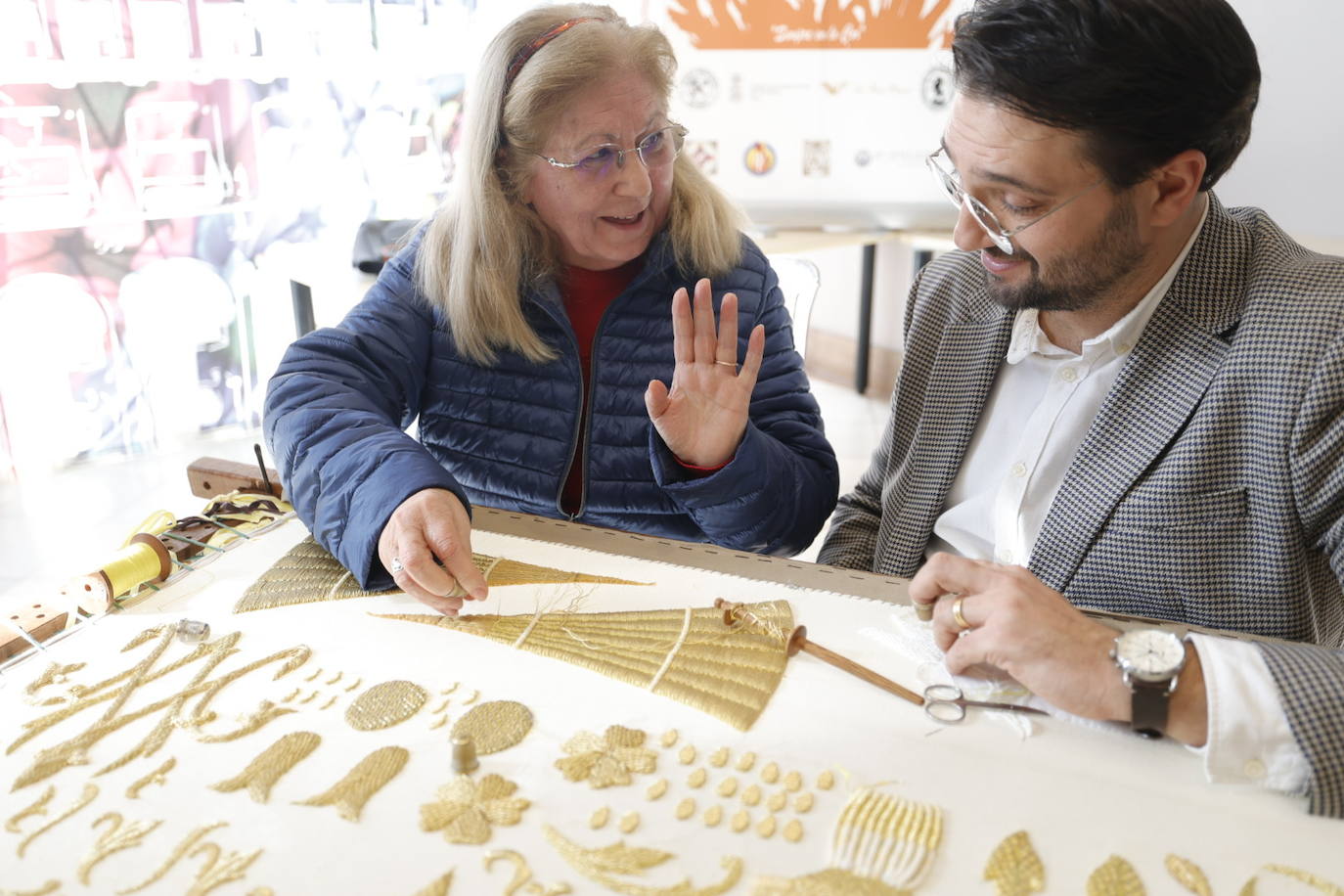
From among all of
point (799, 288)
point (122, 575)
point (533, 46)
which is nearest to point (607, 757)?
point (122, 575)

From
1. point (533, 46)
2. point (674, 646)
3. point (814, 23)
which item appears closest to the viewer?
point (674, 646)

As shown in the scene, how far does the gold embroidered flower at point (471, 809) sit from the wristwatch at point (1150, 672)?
56cm

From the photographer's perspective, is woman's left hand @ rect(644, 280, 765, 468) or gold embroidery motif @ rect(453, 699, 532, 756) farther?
woman's left hand @ rect(644, 280, 765, 468)

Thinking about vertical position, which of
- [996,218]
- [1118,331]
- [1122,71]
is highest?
[1122,71]

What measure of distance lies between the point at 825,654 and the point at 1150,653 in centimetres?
32

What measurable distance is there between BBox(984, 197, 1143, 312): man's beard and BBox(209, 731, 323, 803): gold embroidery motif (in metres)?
0.97

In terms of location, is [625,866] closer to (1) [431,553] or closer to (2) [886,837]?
(2) [886,837]

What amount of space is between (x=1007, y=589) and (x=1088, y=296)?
0.46m

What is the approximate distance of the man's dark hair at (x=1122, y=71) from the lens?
118 cm

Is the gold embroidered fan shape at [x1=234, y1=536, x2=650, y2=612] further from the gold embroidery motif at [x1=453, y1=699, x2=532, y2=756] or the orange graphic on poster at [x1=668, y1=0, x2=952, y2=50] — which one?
the orange graphic on poster at [x1=668, y1=0, x2=952, y2=50]

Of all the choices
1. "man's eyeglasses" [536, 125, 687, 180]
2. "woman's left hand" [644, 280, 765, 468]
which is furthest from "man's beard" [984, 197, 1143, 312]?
"man's eyeglasses" [536, 125, 687, 180]

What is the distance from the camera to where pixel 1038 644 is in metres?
1.07

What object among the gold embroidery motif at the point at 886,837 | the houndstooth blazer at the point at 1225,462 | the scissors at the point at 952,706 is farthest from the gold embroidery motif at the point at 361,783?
the houndstooth blazer at the point at 1225,462

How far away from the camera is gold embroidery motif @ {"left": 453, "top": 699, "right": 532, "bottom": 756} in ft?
3.38
